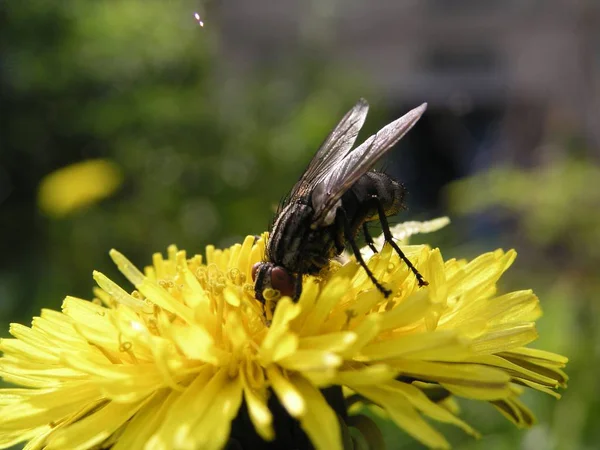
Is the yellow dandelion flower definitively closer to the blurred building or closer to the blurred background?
→ the blurred background

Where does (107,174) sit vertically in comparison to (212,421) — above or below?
above

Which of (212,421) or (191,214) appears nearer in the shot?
(212,421)

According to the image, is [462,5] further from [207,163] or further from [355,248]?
[355,248]

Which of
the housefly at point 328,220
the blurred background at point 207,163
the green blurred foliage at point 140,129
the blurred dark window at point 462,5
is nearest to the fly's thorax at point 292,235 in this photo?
the housefly at point 328,220

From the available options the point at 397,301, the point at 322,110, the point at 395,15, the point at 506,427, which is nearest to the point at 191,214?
the point at 322,110

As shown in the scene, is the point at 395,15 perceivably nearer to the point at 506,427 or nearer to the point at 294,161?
the point at 294,161

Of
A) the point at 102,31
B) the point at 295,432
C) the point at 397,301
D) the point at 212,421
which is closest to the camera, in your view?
the point at 212,421

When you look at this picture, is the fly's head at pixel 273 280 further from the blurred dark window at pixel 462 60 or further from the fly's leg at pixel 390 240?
the blurred dark window at pixel 462 60
